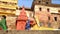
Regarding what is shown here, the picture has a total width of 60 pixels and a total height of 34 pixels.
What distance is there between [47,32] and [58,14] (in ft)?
64.0

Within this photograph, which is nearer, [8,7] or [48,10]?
Answer: [8,7]

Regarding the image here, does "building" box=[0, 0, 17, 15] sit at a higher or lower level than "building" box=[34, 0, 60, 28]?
higher

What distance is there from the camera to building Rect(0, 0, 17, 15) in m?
17.8

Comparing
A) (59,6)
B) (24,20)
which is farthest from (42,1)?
(24,20)

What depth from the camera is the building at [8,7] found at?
17812 millimetres

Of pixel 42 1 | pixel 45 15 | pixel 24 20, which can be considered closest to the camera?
pixel 24 20

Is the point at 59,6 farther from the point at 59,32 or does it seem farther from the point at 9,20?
the point at 59,32

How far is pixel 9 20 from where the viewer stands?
19.3m

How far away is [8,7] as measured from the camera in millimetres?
18375

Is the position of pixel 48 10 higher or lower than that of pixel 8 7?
lower

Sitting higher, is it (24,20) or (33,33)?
(33,33)

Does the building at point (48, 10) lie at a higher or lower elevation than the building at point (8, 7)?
lower

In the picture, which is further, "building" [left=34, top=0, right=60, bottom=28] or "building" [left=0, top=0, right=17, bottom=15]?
"building" [left=34, top=0, right=60, bottom=28]

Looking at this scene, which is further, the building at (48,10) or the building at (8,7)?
the building at (48,10)
